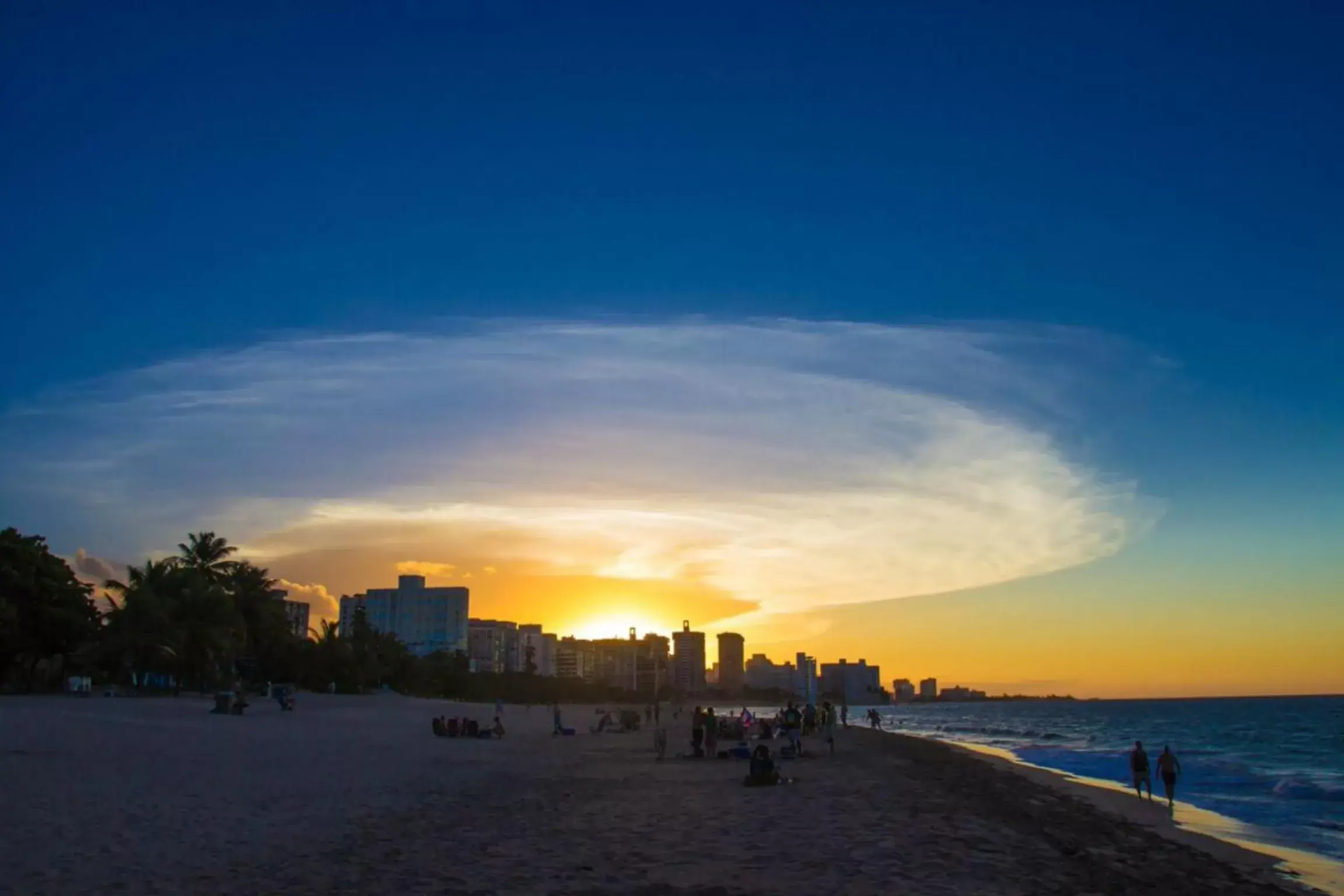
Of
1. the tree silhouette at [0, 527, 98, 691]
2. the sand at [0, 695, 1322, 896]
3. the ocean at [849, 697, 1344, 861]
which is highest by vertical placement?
the tree silhouette at [0, 527, 98, 691]

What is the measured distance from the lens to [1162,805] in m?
25.4

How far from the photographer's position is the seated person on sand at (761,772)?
71.2 feet

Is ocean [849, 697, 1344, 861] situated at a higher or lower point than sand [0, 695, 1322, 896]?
lower

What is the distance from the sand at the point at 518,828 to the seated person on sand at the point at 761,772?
354mm

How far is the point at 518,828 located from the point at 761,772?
8.51 metres

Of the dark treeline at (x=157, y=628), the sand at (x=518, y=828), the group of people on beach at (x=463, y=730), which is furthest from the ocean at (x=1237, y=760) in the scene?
the dark treeline at (x=157, y=628)

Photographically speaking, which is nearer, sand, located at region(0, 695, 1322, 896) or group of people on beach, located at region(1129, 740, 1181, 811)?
sand, located at region(0, 695, 1322, 896)

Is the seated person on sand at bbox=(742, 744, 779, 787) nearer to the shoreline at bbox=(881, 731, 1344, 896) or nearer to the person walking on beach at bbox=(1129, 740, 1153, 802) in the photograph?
the shoreline at bbox=(881, 731, 1344, 896)

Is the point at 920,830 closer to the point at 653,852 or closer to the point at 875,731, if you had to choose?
the point at 653,852

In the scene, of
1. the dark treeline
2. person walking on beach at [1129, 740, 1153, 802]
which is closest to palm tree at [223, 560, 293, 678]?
the dark treeline

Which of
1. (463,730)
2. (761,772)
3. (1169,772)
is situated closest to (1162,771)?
(1169,772)

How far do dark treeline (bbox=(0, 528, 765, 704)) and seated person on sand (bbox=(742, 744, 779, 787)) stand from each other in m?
43.0

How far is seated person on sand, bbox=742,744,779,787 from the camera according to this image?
21.7m

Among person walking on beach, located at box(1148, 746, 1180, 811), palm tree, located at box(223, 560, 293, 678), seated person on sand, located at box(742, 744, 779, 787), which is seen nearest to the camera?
seated person on sand, located at box(742, 744, 779, 787)
